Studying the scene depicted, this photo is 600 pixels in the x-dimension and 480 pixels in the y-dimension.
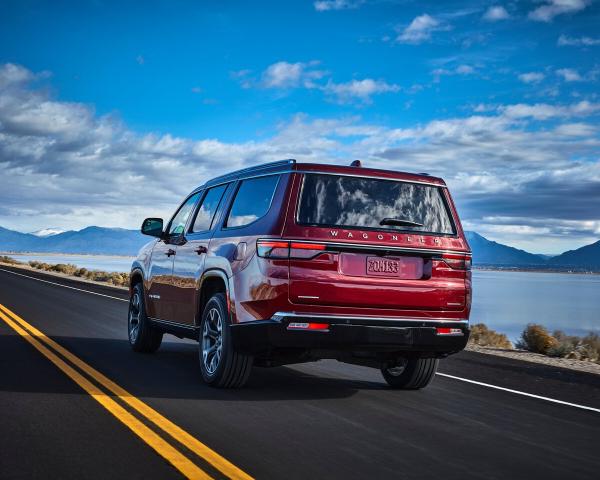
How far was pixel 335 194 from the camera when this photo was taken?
275 inches

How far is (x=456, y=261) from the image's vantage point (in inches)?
281

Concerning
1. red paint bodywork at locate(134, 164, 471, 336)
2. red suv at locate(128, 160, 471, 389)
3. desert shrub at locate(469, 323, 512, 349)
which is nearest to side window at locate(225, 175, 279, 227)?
red suv at locate(128, 160, 471, 389)

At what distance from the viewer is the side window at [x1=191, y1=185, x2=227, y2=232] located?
847 centimetres

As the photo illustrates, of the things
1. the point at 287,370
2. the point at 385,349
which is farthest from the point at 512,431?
the point at 287,370

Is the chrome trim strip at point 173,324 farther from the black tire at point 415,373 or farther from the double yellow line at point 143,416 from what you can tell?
the black tire at point 415,373

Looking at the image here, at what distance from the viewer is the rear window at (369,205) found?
6879mm

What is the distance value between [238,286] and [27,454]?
8.63ft

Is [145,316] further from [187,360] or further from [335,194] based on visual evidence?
[335,194]

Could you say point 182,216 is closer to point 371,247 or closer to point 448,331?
point 371,247

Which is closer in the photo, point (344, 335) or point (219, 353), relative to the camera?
point (344, 335)

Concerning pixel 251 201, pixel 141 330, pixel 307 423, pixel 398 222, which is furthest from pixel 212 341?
pixel 141 330

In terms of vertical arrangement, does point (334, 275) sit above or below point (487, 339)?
above

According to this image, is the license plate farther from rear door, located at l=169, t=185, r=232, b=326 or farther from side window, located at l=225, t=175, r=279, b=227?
rear door, located at l=169, t=185, r=232, b=326

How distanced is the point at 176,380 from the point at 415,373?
2479mm
